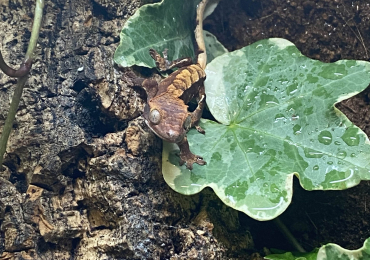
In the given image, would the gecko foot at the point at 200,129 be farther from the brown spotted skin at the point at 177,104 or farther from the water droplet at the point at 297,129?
the water droplet at the point at 297,129

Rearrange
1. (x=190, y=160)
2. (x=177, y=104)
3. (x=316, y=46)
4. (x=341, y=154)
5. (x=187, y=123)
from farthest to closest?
(x=316, y=46), (x=177, y=104), (x=187, y=123), (x=190, y=160), (x=341, y=154)

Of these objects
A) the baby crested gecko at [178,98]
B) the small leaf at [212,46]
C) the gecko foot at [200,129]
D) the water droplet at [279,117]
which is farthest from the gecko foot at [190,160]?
the small leaf at [212,46]

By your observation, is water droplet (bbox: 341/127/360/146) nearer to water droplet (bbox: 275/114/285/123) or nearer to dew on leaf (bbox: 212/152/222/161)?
water droplet (bbox: 275/114/285/123)

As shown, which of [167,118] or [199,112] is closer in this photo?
[167,118]

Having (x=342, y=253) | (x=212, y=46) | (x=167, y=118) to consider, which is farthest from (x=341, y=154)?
(x=212, y=46)

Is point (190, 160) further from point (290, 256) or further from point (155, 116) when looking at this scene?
point (290, 256)

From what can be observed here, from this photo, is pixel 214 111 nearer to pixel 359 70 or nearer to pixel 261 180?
pixel 261 180
